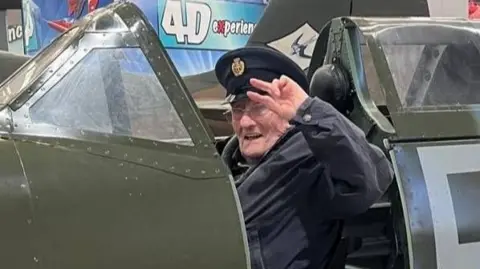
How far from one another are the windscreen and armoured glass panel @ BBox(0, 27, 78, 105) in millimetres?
1125

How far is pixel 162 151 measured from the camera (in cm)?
207

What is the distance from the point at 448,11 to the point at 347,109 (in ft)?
13.5

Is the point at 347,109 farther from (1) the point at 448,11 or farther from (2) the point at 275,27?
(1) the point at 448,11

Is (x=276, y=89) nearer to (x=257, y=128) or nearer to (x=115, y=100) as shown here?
(x=257, y=128)

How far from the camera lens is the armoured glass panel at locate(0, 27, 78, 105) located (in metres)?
2.06

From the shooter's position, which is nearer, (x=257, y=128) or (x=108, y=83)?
(x=108, y=83)

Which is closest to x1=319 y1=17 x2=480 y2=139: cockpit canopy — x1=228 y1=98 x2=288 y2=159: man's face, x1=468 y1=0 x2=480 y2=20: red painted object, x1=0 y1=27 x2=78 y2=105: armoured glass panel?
x1=228 y1=98 x2=288 y2=159: man's face

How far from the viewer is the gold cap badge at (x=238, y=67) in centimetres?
253

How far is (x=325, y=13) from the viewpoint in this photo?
5.06 meters

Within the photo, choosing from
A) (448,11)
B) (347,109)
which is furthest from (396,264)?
(448,11)

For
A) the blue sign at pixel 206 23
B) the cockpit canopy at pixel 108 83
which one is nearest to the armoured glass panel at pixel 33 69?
the cockpit canopy at pixel 108 83

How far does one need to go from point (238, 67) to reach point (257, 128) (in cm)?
22

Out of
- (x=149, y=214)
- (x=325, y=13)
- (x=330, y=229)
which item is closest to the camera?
(x=149, y=214)

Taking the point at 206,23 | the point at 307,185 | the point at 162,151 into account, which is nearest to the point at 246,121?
the point at 307,185
